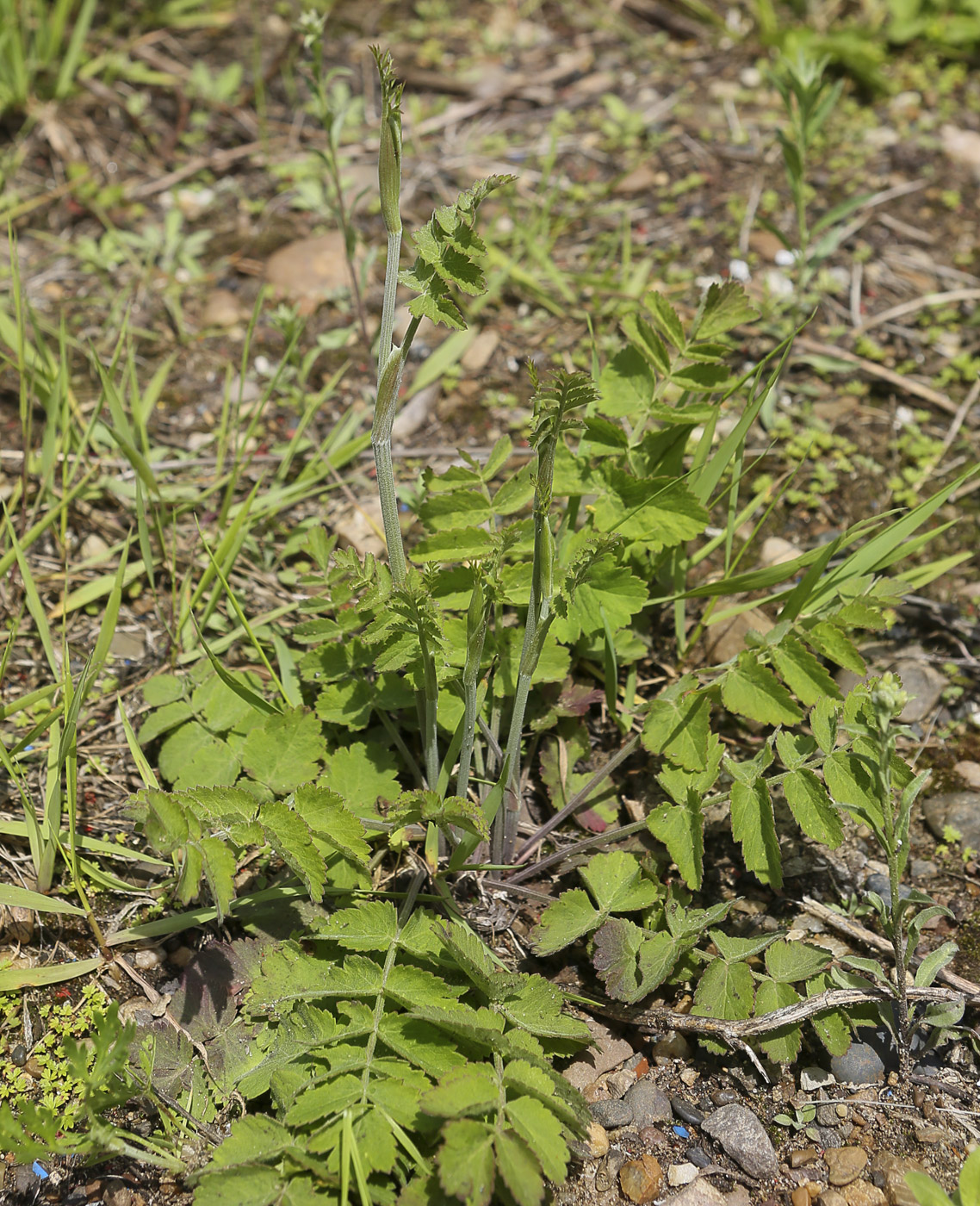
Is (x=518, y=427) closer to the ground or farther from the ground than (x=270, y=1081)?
farther from the ground

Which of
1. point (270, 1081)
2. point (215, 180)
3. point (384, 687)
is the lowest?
point (270, 1081)

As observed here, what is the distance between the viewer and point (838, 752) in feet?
6.82

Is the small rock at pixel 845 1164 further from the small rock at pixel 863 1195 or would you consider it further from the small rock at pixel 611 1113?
the small rock at pixel 611 1113

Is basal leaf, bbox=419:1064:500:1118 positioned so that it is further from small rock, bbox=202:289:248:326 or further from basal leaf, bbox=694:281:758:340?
small rock, bbox=202:289:248:326

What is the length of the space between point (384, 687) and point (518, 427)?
1.33 metres

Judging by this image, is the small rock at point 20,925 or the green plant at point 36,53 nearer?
the small rock at point 20,925

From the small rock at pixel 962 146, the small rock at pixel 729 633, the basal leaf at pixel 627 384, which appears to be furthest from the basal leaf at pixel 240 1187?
the small rock at pixel 962 146

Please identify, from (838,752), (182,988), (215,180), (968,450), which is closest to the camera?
(838,752)

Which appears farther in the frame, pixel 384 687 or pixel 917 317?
pixel 917 317

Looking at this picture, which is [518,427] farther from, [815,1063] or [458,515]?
[815,1063]

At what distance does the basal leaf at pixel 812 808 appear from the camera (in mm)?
2043

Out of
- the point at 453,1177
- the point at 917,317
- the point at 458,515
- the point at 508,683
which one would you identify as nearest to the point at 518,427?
the point at 458,515

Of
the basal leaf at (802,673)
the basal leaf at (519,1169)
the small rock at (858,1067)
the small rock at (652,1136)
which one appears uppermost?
the basal leaf at (802,673)

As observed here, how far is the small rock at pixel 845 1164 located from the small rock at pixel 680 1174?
0.28m
